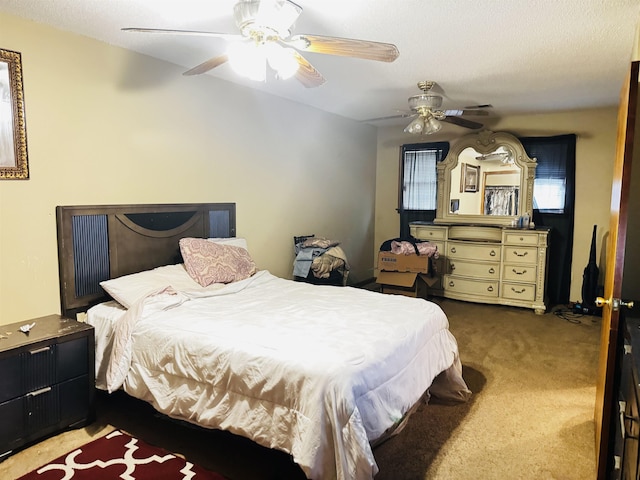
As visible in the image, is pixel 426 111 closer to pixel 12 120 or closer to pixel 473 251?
pixel 473 251

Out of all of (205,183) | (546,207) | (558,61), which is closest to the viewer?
(558,61)

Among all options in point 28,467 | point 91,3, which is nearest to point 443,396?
point 28,467

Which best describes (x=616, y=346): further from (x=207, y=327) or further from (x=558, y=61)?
(x=558, y=61)

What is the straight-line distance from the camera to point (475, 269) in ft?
16.8

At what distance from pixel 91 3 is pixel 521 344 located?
4085mm

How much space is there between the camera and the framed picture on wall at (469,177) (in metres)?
5.30

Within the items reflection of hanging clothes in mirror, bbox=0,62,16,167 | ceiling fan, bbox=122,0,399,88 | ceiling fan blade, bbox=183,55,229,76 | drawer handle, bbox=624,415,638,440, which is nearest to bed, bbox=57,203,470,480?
reflection of hanging clothes in mirror, bbox=0,62,16,167

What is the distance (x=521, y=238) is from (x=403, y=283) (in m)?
1.46

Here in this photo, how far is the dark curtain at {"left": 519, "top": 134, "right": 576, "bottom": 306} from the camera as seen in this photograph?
4.90 m

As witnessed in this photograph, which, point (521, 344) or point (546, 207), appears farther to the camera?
point (546, 207)

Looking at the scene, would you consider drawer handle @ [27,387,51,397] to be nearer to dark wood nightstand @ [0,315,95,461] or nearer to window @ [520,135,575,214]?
dark wood nightstand @ [0,315,95,461]

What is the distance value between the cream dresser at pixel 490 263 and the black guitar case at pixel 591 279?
0.42m

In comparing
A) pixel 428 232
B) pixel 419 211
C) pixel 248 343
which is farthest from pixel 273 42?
pixel 419 211

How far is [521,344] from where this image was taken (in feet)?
12.3
